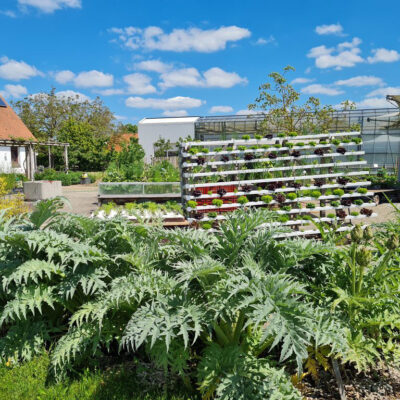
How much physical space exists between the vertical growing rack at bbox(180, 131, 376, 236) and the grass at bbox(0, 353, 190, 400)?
354 centimetres

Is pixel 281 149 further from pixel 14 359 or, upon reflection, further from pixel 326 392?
pixel 14 359

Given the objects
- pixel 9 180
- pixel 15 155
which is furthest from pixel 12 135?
pixel 9 180

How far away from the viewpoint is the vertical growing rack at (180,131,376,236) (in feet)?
19.4

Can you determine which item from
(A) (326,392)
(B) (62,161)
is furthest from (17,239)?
(B) (62,161)

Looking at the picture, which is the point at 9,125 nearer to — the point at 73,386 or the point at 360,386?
the point at 73,386

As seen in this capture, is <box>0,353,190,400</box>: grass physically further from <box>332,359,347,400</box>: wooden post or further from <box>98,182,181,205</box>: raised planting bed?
<box>98,182,181,205</box>: raised planting bed

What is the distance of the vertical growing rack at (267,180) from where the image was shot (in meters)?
5.90

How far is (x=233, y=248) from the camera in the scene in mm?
2330

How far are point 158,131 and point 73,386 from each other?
28.4m

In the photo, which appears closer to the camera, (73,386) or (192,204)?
(73,386)

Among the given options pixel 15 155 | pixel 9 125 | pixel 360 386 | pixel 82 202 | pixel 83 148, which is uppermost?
pixel 9 125

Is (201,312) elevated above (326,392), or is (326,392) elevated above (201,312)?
(201,312)

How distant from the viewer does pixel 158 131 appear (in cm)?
2958

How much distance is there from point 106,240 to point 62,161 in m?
30.2
